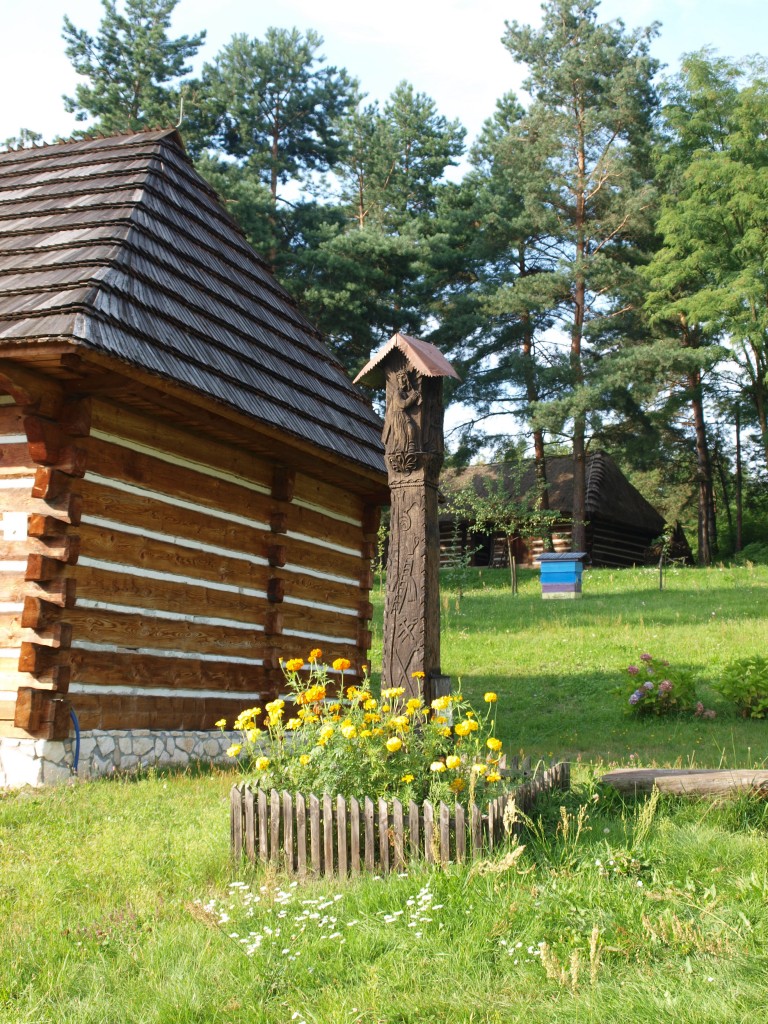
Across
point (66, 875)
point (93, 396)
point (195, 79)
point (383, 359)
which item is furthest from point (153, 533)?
point (195, 79)

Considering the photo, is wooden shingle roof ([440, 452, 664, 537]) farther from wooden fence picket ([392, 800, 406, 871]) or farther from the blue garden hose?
wooden fence picket ([392, 800, 406, 871])

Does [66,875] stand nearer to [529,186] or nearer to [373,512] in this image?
[373,512]

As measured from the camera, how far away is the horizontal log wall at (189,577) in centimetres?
750

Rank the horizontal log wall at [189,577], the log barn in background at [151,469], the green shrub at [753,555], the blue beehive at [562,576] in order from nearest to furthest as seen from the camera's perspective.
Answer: the log barn in background at [151,469]
the horizontal log wall at [189,577]
the blue beehive at [562,576]
the green shrub at [753,555]

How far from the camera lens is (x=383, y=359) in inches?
252

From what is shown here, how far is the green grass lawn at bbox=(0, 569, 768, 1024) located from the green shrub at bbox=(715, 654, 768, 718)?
5.74 m

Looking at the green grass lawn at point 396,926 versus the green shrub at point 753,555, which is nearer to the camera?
the green grass lawn at point 396,926

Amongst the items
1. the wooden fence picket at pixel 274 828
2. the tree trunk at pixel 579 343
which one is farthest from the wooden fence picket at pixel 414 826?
the tree trunk at pixel 579 343

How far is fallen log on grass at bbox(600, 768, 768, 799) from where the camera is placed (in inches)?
205

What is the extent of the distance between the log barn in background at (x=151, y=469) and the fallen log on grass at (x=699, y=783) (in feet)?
12.7

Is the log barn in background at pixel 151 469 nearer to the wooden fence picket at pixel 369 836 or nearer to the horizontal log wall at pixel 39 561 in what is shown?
the horizontal log wall at pixel 39 561

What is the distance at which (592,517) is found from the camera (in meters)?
30.0

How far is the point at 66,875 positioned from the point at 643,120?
29.1m

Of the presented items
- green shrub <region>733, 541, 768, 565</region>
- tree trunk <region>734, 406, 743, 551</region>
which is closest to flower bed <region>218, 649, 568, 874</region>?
green shrub <region>733, 541, 768, 565</region>
